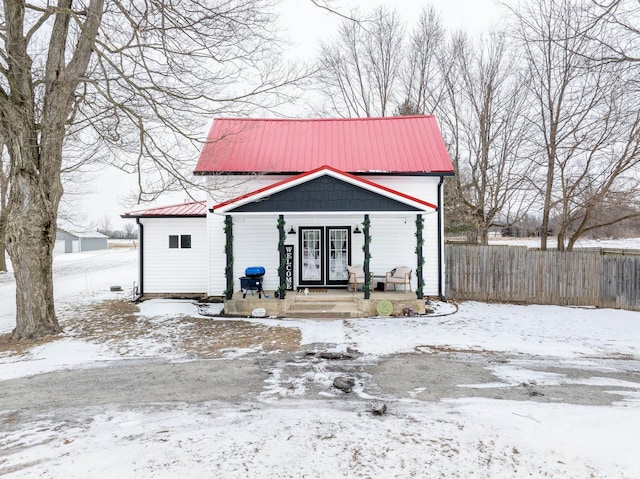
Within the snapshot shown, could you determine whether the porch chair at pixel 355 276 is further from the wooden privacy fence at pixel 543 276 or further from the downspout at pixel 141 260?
the downspout at pixel 141 260

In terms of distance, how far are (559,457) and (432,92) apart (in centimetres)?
2114

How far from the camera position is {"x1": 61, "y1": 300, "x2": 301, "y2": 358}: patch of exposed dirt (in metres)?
7.64

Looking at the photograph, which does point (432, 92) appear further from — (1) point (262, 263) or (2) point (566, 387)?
(2) point (566, 387)

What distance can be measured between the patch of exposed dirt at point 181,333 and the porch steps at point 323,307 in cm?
135

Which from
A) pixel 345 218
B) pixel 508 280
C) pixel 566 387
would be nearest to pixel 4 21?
pixel 345 218

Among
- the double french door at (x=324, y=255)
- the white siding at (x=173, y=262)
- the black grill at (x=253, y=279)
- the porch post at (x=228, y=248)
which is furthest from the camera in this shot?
the white siding at (x=173, y=262)

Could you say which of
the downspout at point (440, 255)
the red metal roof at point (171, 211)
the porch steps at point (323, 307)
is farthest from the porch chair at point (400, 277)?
the red metal roof at point (171, 211)

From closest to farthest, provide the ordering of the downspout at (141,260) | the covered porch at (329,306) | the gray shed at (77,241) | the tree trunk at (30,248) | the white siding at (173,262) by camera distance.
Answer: the tree trunk at (30,248)
the covered porch at (329,306)
the downspout at (141,260)
the white siding at (173,262)
the gray shed at (77,241)

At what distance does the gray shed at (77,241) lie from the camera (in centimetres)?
4494

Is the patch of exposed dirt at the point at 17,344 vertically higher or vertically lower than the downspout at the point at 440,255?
lower

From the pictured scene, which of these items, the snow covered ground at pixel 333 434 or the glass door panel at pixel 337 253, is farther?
the glass door panel at pixel 337 253

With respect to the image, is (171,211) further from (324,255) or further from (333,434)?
(333,434)

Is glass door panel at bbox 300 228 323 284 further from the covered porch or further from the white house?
the covered porch

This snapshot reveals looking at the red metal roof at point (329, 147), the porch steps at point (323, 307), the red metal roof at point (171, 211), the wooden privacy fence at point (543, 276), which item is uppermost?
the red metal roof at point (329, 147)
